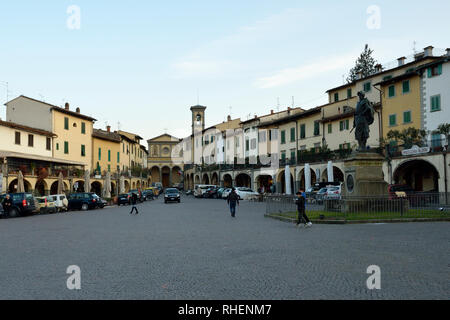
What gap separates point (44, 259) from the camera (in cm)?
916

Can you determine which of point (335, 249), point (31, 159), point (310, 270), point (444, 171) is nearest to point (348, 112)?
point (444, 171)

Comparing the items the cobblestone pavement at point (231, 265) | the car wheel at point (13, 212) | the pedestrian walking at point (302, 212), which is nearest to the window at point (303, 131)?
the car wheel at point (13, 212)

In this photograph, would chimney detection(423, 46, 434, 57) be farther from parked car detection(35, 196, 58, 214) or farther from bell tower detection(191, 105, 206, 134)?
bell tower detection(191, 105, 206, 134)

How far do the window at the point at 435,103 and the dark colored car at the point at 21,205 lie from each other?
30844 mm

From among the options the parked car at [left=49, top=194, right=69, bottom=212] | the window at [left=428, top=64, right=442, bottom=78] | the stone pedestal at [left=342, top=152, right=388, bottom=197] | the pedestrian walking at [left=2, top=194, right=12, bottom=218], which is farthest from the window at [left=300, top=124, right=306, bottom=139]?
the pedestrian walking at [left=2, top=194, right=12, bottom=218]

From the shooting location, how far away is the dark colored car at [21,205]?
2748cm

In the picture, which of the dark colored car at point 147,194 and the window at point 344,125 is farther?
the dark colored car at point 147,194

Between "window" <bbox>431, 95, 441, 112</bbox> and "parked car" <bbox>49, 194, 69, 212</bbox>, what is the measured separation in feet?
98.4

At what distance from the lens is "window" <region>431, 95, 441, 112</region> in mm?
33594

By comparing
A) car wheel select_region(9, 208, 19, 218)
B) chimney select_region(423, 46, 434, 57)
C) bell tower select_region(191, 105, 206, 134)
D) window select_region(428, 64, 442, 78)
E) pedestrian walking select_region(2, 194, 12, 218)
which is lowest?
car wheel select_region(9, 208, 19, 218)

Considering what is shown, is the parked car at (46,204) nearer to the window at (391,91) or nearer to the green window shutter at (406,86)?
the window at (391,91)

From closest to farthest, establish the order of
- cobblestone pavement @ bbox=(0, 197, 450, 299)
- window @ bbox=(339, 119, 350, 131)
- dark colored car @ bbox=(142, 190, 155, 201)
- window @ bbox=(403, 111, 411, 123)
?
cobblestone pavement @ bbox=(0, 197, 450, 299), window @ bbox=(403, 111, 411, 123), window @ bbox=(339, 119, 350, 131), dark colored car @ bbox=(142, 190, 155, 201)
